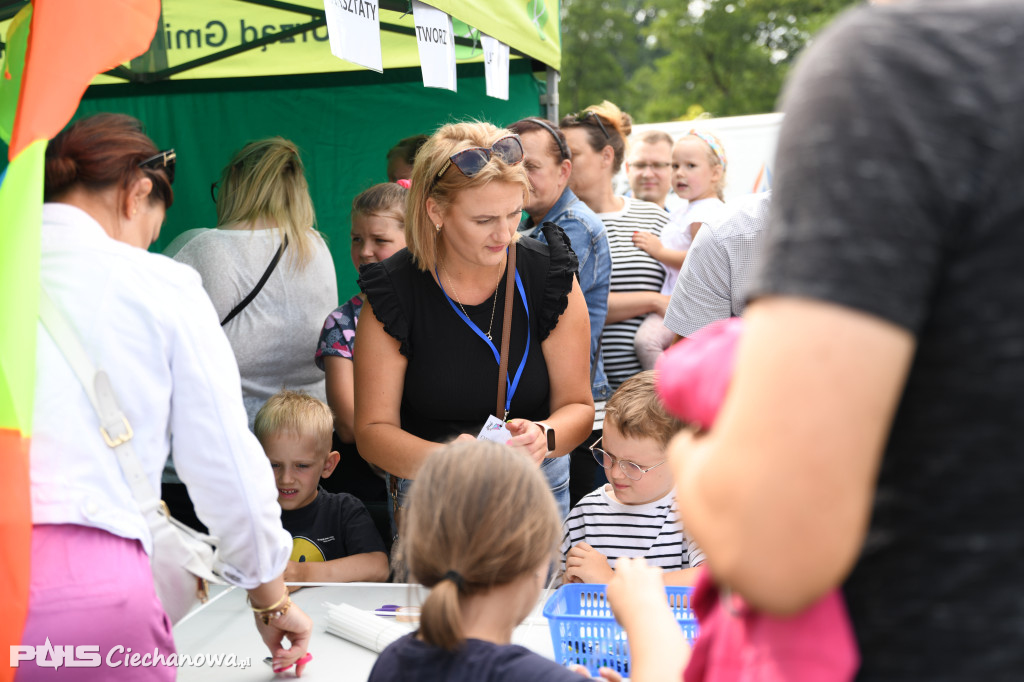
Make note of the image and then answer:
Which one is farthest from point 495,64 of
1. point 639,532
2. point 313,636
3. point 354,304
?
point 313,636

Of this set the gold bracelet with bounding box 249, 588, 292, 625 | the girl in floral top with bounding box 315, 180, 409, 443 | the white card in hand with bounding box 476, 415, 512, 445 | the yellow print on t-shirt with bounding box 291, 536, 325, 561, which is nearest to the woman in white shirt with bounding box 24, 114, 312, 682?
the gold bracelet with bounding box 249, 588, 292, 625

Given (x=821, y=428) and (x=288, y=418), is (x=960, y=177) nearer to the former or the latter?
(x=821, y=428)

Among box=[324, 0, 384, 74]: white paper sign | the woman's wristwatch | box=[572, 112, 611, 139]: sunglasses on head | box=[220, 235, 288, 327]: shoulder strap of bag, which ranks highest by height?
box=[324, 0, 384, 74]: white paper sign

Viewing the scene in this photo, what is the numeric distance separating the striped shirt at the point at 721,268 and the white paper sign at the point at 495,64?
1.24 m

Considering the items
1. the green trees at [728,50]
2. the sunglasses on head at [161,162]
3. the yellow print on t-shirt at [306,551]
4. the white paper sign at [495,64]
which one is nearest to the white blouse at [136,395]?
the sunglasses on head at [161,162]

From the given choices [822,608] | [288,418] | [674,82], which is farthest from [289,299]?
[674,82]

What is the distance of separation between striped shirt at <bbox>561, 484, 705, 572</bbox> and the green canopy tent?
2534 mm

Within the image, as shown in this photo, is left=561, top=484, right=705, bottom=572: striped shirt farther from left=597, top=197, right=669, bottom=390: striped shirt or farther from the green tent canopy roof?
the green tent canopy roof

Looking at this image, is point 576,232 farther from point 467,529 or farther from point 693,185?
point 467,529

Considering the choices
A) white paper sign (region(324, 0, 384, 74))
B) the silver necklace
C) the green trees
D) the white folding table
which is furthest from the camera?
the green trees

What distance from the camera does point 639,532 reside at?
243 cm

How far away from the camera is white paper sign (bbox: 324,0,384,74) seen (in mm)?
2453

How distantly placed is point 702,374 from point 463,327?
1.82 m

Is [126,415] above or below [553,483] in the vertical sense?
above
